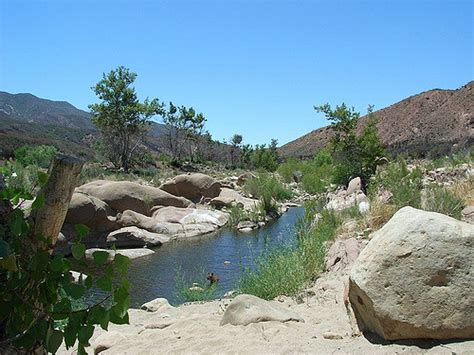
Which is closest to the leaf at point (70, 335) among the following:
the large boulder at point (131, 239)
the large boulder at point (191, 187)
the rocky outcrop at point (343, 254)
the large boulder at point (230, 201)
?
the rocky outcrop at point (343, 254)

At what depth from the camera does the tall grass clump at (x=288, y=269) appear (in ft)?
22.1

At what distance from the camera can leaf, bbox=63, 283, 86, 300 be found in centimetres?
194

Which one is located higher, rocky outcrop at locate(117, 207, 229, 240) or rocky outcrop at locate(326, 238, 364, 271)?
rocky outcrop at locate(117, 207, 229, 240)

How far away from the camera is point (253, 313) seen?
5086 mm

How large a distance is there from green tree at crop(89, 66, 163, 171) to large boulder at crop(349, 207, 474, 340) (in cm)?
3305

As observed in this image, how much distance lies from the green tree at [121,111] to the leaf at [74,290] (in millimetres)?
34546

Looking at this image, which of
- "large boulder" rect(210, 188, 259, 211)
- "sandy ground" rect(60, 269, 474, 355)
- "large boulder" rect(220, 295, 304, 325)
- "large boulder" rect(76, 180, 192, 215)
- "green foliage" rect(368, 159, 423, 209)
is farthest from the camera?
"large boulder" rect(210, 188, 259, 211)

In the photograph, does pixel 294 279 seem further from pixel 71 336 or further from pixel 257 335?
pixel 71 336

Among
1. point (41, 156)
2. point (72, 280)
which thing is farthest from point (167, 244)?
point (41, 156)

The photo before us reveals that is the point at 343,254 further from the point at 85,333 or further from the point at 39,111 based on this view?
the point at 39,111

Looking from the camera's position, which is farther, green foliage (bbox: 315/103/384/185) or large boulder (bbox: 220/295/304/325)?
green foliage (bbox: 315/103/384/185)

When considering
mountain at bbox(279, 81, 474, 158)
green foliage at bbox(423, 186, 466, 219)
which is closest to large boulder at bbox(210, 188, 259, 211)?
green foliage at bbox(423, 186, 466, 219)

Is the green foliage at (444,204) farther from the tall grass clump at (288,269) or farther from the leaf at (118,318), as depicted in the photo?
the leaf at (118,318)

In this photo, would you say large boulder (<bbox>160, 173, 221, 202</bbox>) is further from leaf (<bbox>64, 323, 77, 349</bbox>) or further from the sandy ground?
leaf (<bbox>64, 323, 77, 349</bbox>)
